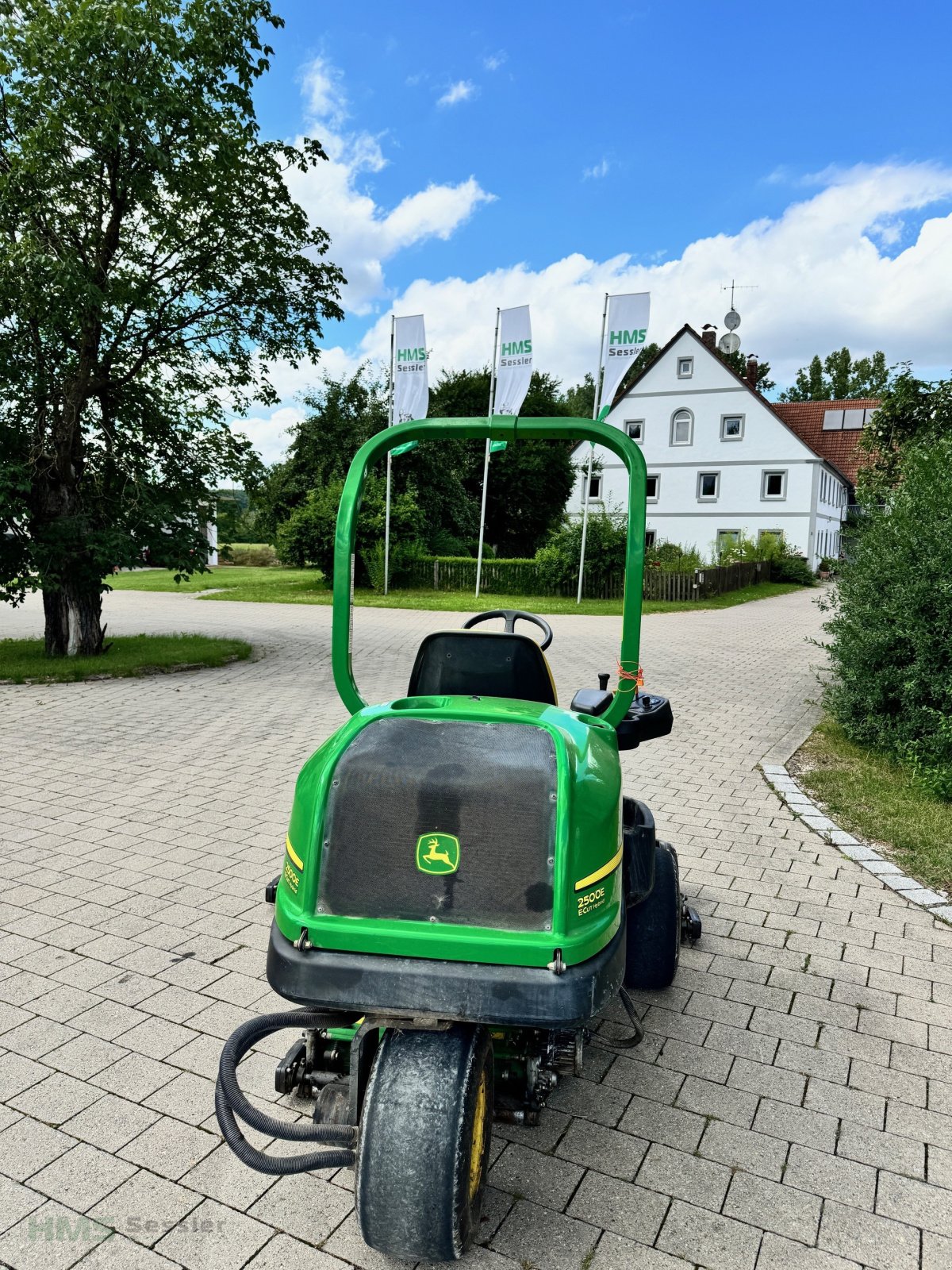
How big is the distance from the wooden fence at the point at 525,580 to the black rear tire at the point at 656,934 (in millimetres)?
21773

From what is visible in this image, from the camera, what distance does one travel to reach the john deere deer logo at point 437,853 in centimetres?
218

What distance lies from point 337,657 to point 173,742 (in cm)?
524

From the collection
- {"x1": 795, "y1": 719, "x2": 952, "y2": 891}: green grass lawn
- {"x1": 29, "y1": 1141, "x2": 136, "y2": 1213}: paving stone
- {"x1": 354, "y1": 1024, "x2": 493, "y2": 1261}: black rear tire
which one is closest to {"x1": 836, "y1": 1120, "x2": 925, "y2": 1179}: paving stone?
{"x1": 354, "y1": 1024, "x2": 493, "y2": 1261}: black rear tire

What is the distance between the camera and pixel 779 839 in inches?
215

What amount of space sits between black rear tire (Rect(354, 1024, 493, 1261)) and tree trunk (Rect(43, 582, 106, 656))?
1037cm

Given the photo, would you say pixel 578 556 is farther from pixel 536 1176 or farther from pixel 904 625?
pixel 536 1176

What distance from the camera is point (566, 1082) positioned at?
2984 millimetres

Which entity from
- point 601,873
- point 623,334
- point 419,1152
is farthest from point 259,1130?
point 623,334

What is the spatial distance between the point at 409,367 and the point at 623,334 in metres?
5.09

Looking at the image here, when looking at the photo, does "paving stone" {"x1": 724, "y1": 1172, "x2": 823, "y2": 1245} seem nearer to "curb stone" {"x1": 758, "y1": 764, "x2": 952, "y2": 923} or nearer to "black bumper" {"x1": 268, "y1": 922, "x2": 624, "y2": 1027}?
"black bumper" {"x1": 268, "y1": 922, "x2": 624, "y2": 1027}

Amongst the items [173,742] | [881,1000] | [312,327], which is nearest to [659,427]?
[312,327]

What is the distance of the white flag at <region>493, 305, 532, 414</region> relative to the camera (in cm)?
1961

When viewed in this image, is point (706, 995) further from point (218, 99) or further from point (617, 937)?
point (218, 99)

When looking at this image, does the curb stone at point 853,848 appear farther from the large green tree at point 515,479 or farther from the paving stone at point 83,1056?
the large green tree at point 515,479
